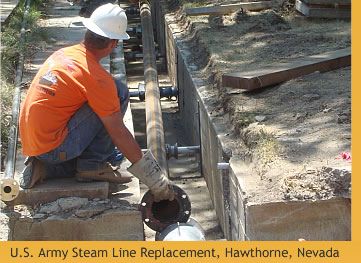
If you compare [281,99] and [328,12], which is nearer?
[281,99]

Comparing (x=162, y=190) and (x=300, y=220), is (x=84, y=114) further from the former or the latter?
(x=300, y=220)

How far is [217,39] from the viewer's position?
9289 mm

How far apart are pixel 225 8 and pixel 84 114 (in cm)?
594

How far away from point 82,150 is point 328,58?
3.20 m

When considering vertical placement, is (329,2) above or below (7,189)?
above

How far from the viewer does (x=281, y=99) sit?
21.6ft

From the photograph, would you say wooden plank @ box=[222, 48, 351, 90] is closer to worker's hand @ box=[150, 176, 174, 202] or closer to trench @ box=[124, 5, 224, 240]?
trench @ box=[124, 5, 224, 240]

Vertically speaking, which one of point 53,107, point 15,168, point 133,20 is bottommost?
point 133,20

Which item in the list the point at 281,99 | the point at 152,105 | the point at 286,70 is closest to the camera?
the point at 281,99

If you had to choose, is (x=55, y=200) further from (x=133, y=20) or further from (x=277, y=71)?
(x=133, y=20)

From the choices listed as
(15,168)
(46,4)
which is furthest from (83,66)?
(46,4)

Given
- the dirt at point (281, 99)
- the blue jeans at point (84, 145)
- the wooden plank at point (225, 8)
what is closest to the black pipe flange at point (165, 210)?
the blue jeans at point (84, 145)

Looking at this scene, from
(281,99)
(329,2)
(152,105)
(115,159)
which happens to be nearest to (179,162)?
(152,105)

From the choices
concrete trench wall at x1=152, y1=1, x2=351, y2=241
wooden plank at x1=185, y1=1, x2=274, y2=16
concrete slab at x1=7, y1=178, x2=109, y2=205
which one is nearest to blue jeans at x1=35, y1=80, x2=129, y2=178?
concrete slab at x1=7, y1=178, x2=109, y2=205
